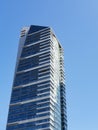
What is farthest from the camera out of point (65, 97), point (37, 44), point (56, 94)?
point (37, 44)

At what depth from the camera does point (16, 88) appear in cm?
17200

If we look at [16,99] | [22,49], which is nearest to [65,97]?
[16,99]

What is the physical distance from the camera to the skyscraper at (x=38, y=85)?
151 m

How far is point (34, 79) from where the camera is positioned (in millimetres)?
169625

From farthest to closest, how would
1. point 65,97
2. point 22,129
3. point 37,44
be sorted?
point 37,44, point 65,97, point 22,129

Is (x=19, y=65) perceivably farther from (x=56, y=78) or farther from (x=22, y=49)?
(x=56, y=78)

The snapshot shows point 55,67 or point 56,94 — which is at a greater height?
point 55,67

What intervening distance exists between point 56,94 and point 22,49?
1847 inches

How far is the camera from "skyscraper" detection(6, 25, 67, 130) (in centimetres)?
15088

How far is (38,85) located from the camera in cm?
16438

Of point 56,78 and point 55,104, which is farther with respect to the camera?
point 56,78

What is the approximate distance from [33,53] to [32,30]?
2214 cm

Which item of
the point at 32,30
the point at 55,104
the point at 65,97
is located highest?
the point at 32,30

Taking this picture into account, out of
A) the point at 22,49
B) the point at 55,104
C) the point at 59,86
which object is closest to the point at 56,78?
the point at 59,86
